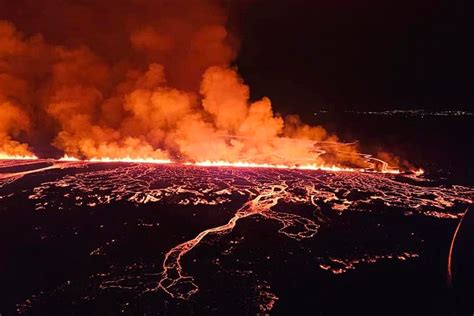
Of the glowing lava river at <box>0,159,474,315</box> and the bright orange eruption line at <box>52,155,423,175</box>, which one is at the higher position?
the bright orange eruption line at <box>52,155,423,175</box>

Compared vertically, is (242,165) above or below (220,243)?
above

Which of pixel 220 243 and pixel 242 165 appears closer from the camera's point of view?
pixel 220 243

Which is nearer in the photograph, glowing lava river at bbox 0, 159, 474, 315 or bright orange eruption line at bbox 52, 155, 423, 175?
glowing lava river at bbox 0, 159, 474, 315

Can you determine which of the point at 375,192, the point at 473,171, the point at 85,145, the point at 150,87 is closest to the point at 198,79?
the point at 150,87

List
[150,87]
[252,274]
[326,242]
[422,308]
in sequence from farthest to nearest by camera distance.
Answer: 1. [150,87]
2. [326,242]
3. [252,274]
4. [422,308]

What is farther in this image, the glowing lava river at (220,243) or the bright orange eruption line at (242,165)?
the bright orange eruption line at (242,165)

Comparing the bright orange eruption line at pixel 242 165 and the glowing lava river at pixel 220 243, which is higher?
the bright orange eruption line at pixel 242 165

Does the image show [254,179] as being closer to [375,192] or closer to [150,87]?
[375,192]

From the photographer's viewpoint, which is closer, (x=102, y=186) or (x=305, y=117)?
(x=102, y=186)
